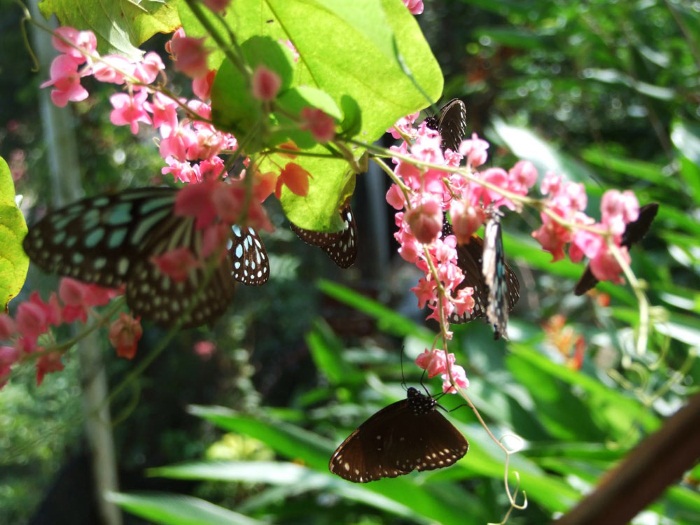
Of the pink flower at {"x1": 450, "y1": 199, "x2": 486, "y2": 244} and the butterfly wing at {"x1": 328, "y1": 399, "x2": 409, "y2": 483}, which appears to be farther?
the butterfly wing at {"x1": 328, "y1": 399, "x2": 409, "y2": 483}

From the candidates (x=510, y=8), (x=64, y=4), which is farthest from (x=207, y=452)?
(x=64, y=4)

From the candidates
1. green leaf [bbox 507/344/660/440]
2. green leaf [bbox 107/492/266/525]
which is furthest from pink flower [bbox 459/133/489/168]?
green leaf [bbox 507/344/660/440]

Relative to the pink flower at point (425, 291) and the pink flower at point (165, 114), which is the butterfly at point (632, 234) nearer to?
the pink flower at point (425, 291)

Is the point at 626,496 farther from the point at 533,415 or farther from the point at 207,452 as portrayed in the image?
the point at 207,452

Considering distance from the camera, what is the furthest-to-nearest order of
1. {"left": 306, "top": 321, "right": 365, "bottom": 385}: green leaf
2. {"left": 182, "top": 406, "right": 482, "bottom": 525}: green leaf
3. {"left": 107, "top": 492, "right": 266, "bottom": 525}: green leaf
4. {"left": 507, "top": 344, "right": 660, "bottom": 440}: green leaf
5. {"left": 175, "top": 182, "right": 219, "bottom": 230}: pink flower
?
{"left": 306, "top": 321, "right": 365, "bottom": 385}: green leaf < {"left": 507, "top": 344, "right": 660, "bottom": 440}: green leaf < {"left": 182, "top": 406, "right": 482, "bottom": 525}: green leaf < {"left": 107, "top": 492, "right": 266, "bottom": 525}: green leaf < {"left": 175, "top": 182, "right": 219, "bottom": 230}: pink flower

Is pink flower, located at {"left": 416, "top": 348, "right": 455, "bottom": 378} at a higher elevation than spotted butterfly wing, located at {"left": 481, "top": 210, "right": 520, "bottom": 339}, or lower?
lower

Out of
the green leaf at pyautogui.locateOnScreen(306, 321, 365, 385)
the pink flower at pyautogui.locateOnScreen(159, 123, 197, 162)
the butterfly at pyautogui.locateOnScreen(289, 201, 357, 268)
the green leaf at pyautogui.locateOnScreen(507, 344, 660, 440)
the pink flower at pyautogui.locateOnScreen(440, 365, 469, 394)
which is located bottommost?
the green leaf at pyautogui.locateOnScreen(306, 321, 365, 385)

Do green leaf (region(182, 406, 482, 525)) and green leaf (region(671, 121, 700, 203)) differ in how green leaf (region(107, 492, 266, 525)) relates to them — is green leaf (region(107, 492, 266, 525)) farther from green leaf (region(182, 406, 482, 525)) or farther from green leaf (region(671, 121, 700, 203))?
green leaf (region(671, 121, 700, 203))
